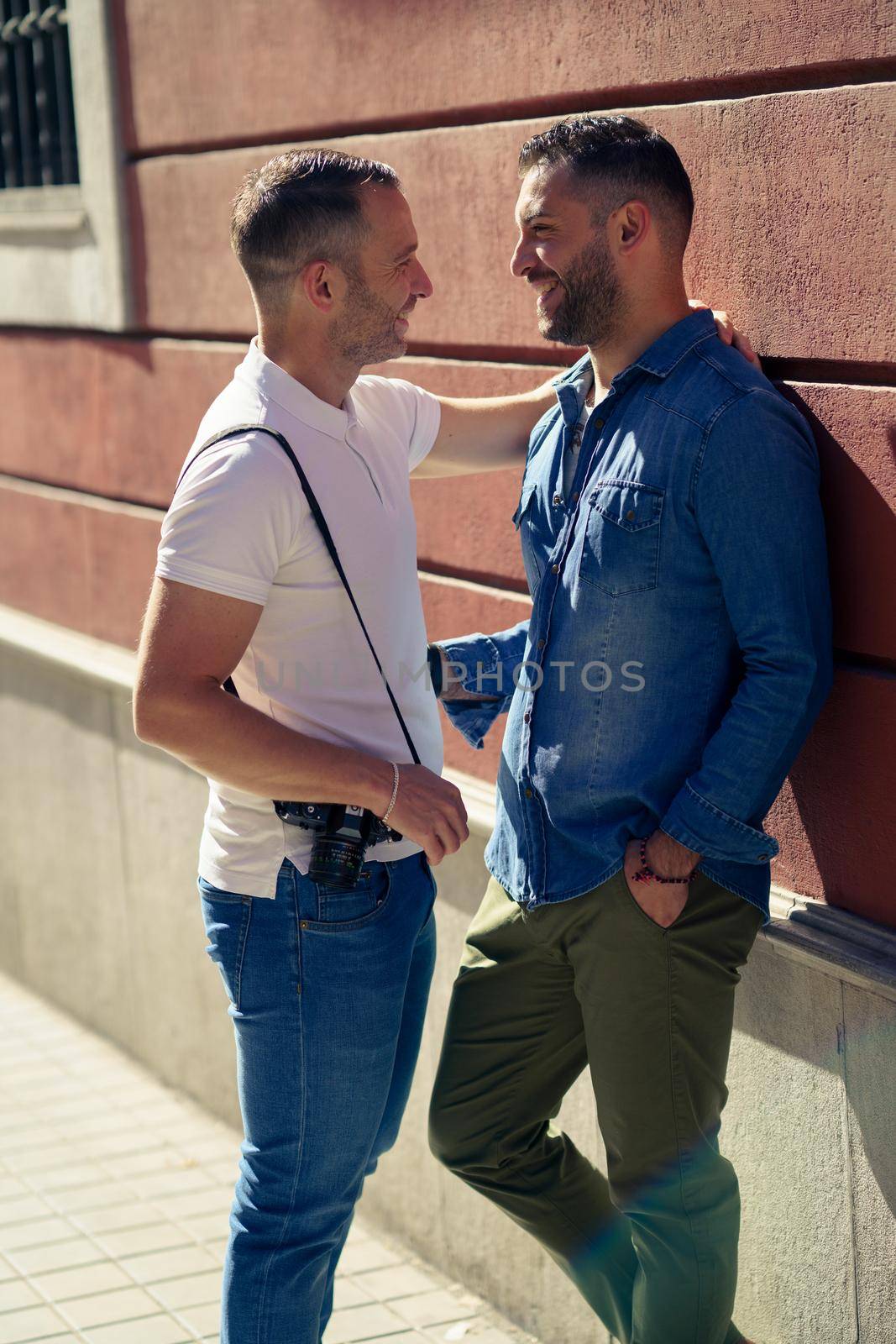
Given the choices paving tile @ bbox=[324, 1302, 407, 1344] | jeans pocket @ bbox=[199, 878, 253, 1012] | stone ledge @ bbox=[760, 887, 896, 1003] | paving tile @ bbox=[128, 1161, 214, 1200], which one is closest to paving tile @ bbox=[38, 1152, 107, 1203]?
paving tile @ bbox=[128, 1161, 214, 1200]

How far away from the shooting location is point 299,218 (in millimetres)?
2740

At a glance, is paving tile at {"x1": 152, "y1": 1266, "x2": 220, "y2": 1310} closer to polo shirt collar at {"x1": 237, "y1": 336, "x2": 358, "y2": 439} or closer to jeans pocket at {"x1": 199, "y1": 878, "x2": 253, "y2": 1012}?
jeans pocket at {"x1": 199, "y1": 878, "x2": 253, "y2": 1012}

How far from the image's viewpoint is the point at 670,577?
2645 millimetres

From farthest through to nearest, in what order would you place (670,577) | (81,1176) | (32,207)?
(32,207) → (81,1176) → (670,577)

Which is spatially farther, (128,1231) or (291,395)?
(128,1231)

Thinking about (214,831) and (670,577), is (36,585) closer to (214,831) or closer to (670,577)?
(214,831)

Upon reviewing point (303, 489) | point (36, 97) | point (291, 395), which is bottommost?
point (303, 489)

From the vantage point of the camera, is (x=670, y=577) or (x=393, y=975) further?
(x=393, y=975)

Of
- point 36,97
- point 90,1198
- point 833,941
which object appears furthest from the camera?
point 36,97

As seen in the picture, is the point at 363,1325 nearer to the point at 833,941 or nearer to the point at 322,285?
the point at 833,941

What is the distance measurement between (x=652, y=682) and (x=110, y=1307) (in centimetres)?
230

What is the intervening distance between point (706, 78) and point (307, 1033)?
6.20 feet

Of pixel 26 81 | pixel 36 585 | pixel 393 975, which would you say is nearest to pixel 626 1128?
pixel 393 975

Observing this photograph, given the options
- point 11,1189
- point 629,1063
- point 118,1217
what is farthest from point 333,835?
point 11,1189
